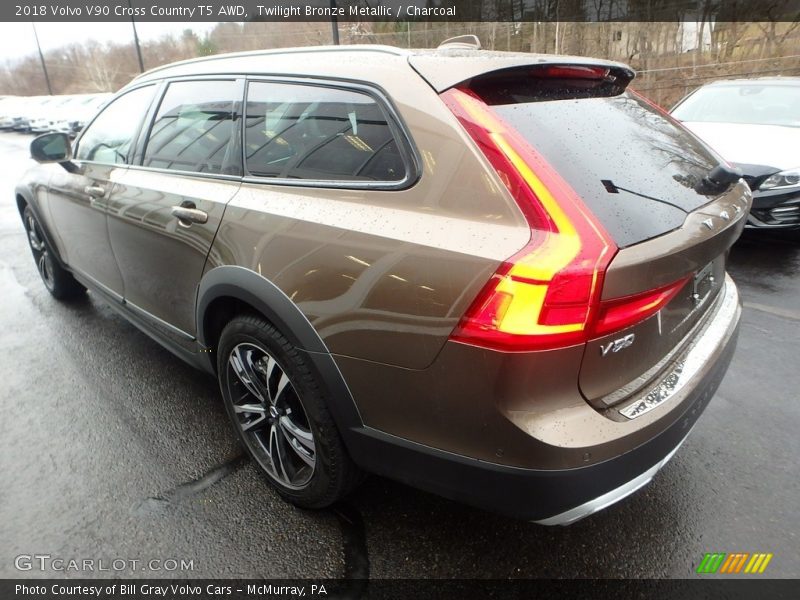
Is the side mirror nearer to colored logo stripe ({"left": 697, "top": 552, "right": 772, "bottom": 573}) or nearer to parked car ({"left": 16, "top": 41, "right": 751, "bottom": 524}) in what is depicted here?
parked car ({"left": 16, "top": 41, "right": 751, "bottom": 524})

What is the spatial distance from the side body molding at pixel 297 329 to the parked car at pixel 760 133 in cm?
455

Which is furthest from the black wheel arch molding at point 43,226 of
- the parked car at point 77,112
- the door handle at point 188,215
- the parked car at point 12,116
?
the parked car at point 12,116

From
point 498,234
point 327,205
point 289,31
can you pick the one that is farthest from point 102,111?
point 289,31

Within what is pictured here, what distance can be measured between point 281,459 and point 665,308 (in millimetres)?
1594

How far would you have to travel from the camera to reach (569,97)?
6.22 ft

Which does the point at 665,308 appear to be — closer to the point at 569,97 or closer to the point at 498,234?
the point at 498,234

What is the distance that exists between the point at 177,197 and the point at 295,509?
152 cm

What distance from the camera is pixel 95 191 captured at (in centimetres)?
318

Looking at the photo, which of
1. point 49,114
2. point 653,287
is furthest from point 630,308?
point 49,114

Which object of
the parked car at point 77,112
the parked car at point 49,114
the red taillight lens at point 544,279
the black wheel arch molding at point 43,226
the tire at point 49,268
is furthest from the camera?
the parked car at point 49,114

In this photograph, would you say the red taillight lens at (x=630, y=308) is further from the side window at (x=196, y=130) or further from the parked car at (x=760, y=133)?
the parked car at (x=760, y=133)

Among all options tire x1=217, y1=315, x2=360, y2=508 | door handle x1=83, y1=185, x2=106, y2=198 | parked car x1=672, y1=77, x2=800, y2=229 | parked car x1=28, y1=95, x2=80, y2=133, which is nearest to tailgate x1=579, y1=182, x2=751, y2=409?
tire x1=217, y1=315, x2=360, y2=508

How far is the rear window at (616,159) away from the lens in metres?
1.55

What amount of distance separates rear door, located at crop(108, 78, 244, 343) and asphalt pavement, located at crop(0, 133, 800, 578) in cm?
62
